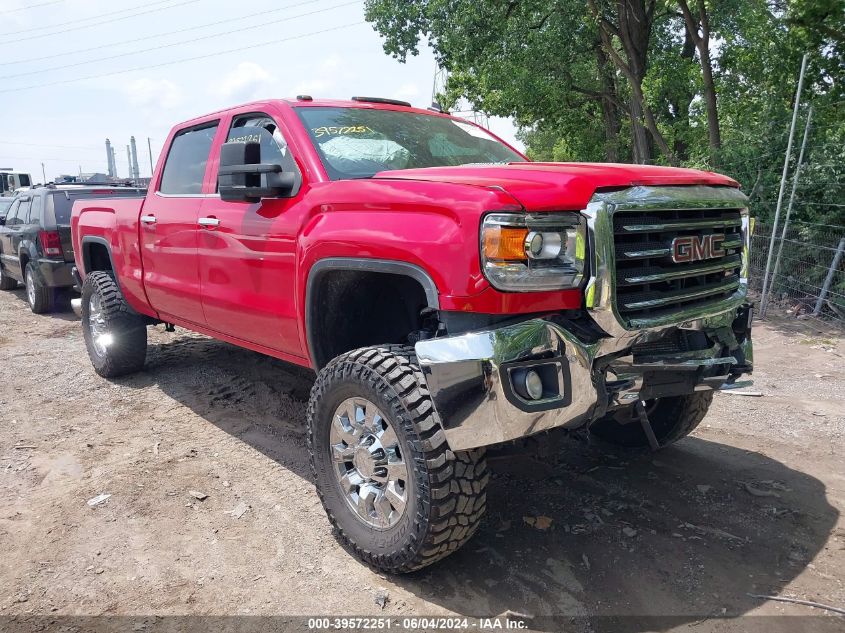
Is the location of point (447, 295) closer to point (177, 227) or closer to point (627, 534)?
point (627, 534)

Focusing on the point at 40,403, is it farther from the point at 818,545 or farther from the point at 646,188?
the point at 818,545

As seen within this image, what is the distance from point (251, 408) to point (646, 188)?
3.51 m

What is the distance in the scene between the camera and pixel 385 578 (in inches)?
116

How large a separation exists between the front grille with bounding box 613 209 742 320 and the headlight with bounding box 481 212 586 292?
0.19 meters

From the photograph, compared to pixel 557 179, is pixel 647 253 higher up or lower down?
lower down

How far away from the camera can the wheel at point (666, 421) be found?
386 centimetres

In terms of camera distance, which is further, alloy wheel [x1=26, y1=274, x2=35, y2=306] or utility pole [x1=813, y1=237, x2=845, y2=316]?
alloy wheel [x1=26, y1=274, x2=35, y2=306]

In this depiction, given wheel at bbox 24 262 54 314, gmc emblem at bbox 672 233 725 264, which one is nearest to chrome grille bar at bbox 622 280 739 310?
gmc emblem at bbox 672 233 725 264

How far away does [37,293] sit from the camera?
9.45 metres

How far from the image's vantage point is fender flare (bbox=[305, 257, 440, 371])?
266 centimetres

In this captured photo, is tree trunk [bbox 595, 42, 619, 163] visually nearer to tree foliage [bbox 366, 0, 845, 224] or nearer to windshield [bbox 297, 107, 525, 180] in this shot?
tree foliage [bbox 366, 0, 845, 224]

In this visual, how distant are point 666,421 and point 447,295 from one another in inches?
81.8

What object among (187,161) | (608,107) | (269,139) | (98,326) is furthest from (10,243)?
(608,107)

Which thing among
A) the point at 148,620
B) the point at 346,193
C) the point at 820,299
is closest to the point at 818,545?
the point at 346,193
